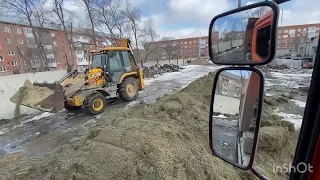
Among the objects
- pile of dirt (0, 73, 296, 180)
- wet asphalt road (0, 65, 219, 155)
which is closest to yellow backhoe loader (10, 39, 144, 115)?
wet asphalt road (0, 65, 219, 155)

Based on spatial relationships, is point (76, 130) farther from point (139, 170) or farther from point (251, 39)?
point (251, 39)

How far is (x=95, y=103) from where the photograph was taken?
7125 millimetres

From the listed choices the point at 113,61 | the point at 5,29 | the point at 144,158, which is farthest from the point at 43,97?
the point at 5,29

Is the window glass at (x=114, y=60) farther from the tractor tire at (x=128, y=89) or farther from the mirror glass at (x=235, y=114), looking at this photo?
the mirror glass at (x=235, y=114)

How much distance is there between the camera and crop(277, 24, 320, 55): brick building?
875mm

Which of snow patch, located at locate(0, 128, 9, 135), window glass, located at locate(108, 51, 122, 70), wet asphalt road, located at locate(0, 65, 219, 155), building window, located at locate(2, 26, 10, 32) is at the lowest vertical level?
snow patch, located at locate(0, 128, 9, 135)

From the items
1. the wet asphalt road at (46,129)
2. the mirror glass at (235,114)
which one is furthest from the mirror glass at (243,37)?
the wet asphalt road at (46,129)

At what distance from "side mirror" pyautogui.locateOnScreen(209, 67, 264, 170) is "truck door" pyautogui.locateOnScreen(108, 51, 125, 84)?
6901mm

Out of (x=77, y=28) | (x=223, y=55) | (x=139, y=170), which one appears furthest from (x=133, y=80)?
(x=77, y=28)

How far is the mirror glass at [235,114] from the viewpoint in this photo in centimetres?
115

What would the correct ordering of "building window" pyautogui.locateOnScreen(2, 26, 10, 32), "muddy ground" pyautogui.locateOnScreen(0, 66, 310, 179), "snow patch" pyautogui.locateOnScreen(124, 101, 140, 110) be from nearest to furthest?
"muddy ground" pyautogui.locateOnScreen(0, 66, 310, 179) < "snow patch" pyautogui.locateOnScreen(124, 101, 140, 110) < "building window" pyautogui.locateOnScreen(2, 26, 10, 32)

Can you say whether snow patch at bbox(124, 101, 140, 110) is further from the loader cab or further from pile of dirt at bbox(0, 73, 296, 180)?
pile of dirt at bbox(0, 73, 296, 180)

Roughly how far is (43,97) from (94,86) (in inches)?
68.1

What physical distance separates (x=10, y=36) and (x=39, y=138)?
41.3m
